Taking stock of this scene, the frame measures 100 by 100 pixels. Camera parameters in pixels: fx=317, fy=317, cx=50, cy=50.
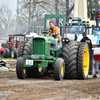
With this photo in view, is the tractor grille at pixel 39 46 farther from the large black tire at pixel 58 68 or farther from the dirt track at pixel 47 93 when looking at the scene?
the dirt track at pixel 47 93

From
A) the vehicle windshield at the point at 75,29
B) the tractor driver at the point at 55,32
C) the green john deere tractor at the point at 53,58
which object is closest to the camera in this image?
the green john deere tractor at the point at 53,58

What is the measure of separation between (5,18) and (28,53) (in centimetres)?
5112

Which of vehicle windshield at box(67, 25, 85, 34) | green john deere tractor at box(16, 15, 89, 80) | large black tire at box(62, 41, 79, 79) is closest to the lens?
green john deere tractor at box(16, 15, 89, 80)

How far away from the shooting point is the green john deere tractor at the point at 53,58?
32.9 feet

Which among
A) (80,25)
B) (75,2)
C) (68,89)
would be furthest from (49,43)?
(75,2)

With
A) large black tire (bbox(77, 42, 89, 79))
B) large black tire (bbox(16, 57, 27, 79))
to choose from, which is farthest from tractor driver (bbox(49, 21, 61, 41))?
large black tire (bbox(16, 57, 27, 79))

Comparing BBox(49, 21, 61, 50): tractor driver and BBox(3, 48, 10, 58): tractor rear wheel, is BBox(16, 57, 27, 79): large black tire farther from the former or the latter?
BBox(3, 48, 10, 58): tractor rear wheel

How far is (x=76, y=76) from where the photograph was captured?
10.7 meters

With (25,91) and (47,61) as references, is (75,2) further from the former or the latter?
(25,91)

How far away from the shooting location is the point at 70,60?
1059 centimetres

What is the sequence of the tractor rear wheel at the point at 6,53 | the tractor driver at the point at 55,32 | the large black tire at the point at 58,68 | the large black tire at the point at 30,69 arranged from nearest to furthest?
the large black tire at the point at 58,68 → the large black tire at the point at 30,69 → the tractor driver at the point at 55,32 → the tractor rear wheel at the point at 6,53

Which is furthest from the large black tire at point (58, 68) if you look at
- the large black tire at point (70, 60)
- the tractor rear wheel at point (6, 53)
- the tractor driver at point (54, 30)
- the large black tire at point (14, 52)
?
the tractor rear wheel at point (6, 53)

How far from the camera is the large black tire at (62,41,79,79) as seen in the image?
1056 cm

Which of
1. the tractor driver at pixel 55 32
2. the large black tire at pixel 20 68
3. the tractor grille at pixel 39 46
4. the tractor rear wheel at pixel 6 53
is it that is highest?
the tractor driver at pixel 55 32
